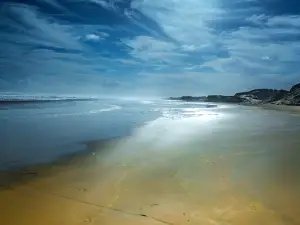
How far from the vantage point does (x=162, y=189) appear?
470cm

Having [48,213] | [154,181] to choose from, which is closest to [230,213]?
[154,181]

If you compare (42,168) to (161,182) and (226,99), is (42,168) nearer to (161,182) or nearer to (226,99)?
(161,182)

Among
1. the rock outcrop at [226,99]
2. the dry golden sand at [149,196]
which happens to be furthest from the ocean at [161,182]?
the rock outcrop at [226,99]

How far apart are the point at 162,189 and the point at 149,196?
39 cm

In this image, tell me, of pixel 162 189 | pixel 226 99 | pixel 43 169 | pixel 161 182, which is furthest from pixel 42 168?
pixel 226 99

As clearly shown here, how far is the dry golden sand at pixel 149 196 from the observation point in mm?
3654

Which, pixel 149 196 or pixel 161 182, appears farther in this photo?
pixel 161 182

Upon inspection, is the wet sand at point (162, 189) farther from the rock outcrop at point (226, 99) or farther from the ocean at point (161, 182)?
the rock outcrop at point (226, 99)

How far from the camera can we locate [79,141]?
30.8 ft

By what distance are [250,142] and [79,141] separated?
5920mm

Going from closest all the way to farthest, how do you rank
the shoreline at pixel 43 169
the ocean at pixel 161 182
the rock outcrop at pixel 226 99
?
the ocean at pixel 161 182 < the shoreline at pixel 43 169 < the rock outcrop at pixel 226 99

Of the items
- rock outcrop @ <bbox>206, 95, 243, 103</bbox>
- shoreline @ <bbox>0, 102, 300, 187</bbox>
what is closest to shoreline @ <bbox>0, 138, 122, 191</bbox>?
shoreline @ <bbox>0, 102, 300, 187</bbox>

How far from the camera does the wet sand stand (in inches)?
145

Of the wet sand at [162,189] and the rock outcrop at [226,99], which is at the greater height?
the rock outcrop at [226,99]
